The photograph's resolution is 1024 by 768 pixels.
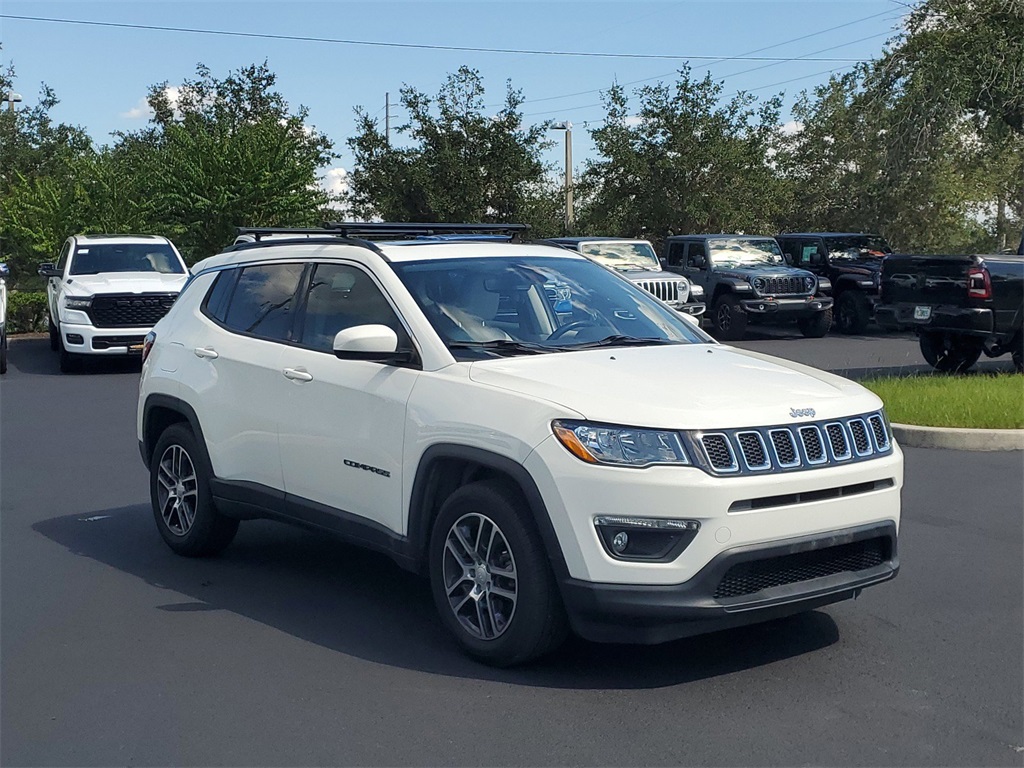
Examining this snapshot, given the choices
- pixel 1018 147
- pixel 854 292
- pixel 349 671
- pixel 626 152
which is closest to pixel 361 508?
pixel 349 671

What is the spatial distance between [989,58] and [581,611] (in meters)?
25.9

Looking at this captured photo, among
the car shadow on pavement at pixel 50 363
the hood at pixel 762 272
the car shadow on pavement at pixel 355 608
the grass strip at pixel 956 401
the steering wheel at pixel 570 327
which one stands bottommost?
the car shadow on pavement at pixel 50 363

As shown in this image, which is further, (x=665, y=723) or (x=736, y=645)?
(x=736, y=645)

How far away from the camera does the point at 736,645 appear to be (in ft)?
17.4

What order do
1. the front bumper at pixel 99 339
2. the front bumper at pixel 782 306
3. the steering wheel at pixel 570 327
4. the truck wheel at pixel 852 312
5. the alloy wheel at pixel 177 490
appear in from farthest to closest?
the truck wheel at pixel 852 312 < the front bumper at pixel 782 306 < the front bumper at pixel 99 339 < the alloy wheel at pixel 177 490 < the steering wheel at pixel 570 327

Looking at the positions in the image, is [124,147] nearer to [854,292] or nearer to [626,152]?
[626,152]

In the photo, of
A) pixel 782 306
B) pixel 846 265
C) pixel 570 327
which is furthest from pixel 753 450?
pixel 846 265

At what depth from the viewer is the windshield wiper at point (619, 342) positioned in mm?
5652

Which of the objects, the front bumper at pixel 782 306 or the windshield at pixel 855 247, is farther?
the windshield at pixel 855 247

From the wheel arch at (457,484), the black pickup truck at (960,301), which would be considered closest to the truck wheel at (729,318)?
the black pickup truck at (960,301)

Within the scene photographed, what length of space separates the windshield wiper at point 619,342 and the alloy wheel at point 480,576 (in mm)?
1024

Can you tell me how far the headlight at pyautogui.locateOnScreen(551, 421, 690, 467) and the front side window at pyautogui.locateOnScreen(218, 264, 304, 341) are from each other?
2224 millimetres

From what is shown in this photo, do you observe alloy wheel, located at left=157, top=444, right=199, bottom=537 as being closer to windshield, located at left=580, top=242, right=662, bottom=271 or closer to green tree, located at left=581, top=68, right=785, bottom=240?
windshield, located at left=580, top=242, right=662, bottom=271

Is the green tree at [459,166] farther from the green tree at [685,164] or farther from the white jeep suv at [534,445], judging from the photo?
the white jeep suv at [534,445]
